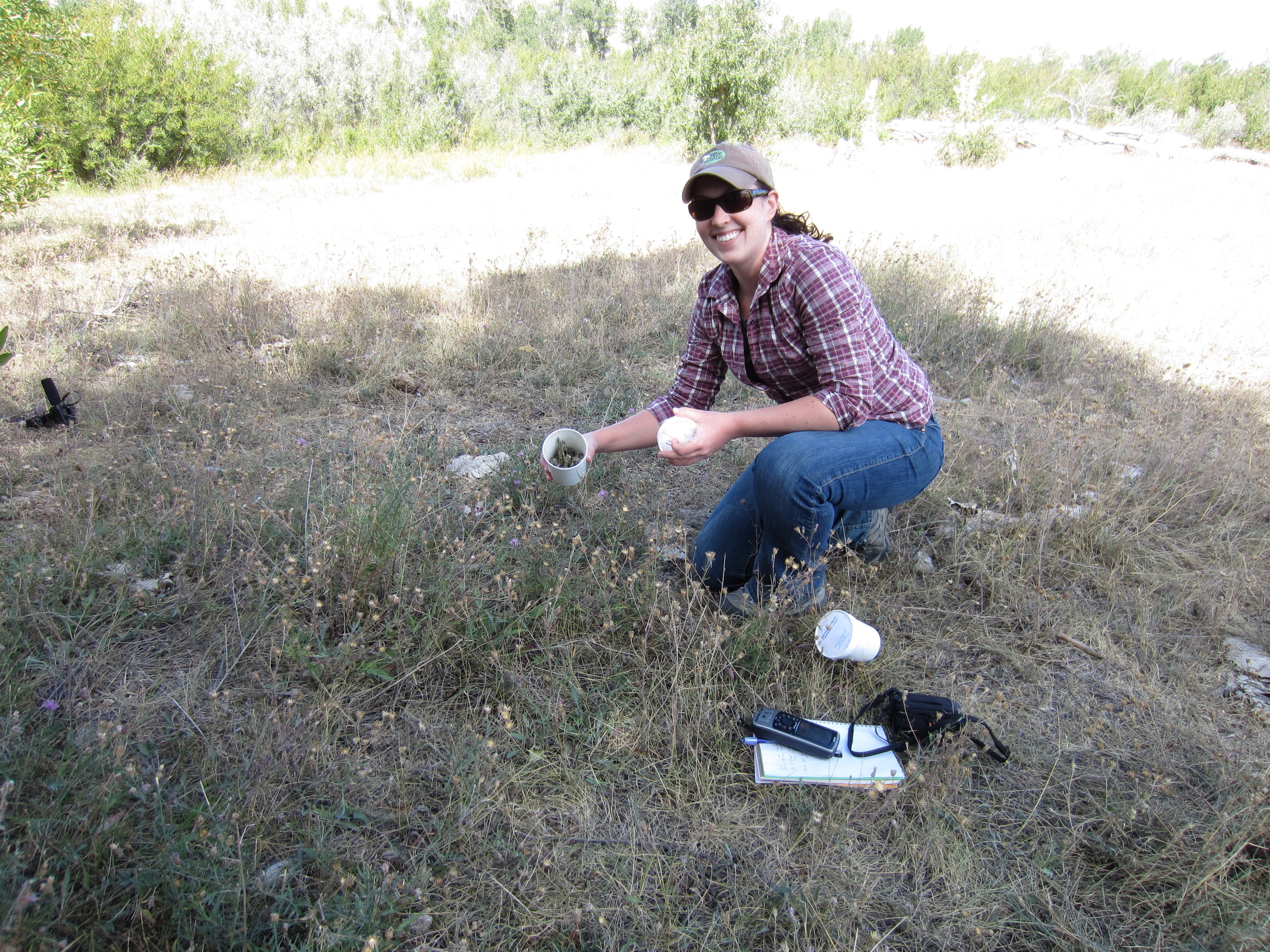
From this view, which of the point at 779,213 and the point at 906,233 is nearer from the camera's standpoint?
the point at 779,213

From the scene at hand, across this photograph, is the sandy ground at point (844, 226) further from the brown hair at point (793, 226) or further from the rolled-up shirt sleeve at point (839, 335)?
the rolled-up shirt sleeve at point (839, 335)

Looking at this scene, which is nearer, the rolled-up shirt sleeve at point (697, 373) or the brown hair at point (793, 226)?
the brown hair at point (793, 226)

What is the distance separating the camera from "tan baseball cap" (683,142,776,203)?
2.04 meters

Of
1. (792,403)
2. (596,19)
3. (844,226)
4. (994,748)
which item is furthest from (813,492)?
(596,19)

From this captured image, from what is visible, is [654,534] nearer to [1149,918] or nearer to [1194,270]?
[1149,918]

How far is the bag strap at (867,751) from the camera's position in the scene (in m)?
1.80

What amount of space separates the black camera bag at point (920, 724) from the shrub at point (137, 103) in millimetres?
12712

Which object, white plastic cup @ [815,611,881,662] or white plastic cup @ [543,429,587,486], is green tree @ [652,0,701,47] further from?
white plastic cup @ [815,611,881,662]

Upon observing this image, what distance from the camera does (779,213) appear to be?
94.9 inches

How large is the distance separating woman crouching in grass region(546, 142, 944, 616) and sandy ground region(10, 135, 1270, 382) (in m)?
3.58

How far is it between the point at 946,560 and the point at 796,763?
4.34 feet

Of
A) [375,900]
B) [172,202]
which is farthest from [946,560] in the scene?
[172,202]

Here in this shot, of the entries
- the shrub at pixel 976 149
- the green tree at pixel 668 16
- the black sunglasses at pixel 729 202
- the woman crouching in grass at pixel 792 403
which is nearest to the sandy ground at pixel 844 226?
the shrub at pixel 976 149

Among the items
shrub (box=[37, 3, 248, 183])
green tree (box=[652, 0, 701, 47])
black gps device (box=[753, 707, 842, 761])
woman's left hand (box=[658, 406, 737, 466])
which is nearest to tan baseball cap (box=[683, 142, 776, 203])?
woman's left hand (box=[658, 406, 737, 466])
